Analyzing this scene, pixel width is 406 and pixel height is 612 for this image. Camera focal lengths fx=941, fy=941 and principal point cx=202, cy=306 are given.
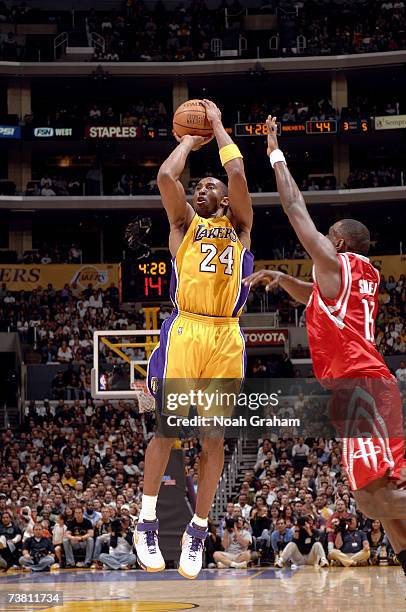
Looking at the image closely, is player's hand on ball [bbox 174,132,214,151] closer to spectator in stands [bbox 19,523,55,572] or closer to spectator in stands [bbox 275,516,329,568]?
spectator in stands [bbox 275,516,329,568]

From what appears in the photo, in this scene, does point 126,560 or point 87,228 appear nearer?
point 126,560

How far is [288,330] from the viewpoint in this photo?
32562 mm

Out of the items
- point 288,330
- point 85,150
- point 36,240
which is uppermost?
point 85,150

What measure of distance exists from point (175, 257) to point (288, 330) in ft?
79.9

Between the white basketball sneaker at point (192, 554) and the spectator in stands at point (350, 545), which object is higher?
the white basketball sneaker at point (192, 554)

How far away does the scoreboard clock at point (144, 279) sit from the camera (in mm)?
16531

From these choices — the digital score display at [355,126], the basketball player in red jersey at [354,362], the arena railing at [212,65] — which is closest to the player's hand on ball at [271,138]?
the basketball player in red jersey at [354,362]

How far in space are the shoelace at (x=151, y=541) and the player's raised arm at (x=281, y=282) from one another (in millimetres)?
2371

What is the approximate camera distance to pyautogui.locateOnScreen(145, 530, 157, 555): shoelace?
8.12 m

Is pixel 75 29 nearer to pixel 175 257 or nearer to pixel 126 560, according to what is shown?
pixel 126 560

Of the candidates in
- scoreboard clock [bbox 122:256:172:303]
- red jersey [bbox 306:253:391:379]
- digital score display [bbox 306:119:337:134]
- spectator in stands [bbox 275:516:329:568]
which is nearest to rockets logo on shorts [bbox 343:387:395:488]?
red jersey [bbox 306:253:391:379]

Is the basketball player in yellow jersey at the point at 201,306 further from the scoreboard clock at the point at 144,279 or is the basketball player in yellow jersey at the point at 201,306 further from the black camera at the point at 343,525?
the black camera at the point at 343,525

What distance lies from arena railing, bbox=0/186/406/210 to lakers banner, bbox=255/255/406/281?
7.73 feet

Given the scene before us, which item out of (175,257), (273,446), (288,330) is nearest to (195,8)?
(288,330)
